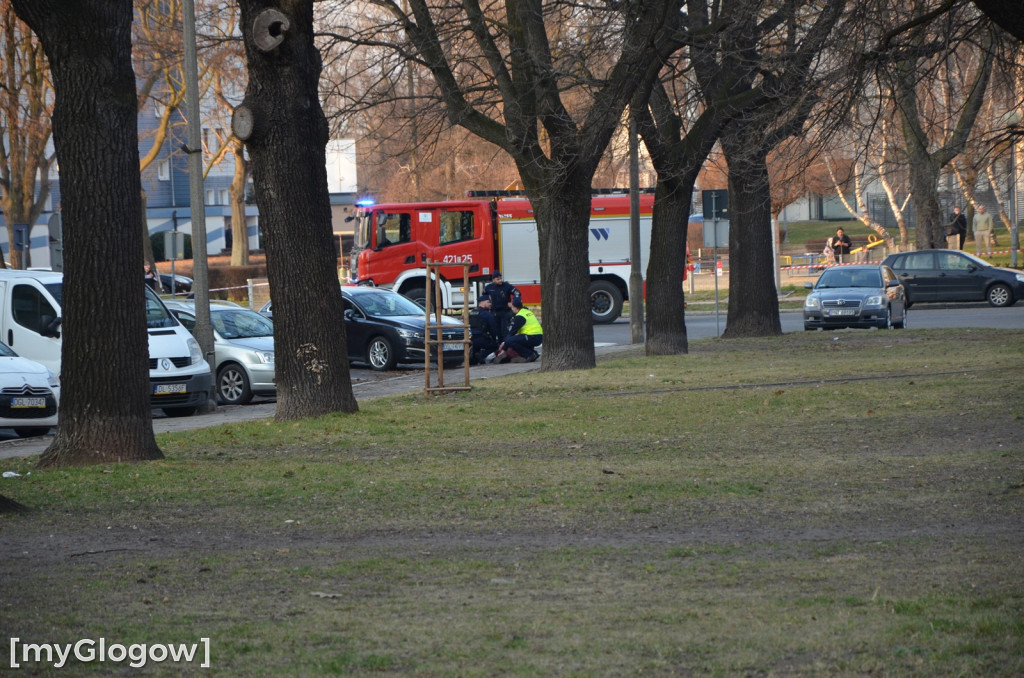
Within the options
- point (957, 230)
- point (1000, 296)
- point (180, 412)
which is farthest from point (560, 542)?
point (957, 230)

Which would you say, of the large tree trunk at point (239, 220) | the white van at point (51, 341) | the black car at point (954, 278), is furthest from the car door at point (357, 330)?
the large tree trunk at point (239, 220)

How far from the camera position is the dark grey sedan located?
2697 cm

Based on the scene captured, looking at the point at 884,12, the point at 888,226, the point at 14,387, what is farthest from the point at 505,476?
the point at 888,226

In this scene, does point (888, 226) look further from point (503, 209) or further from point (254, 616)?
point (254, 616)

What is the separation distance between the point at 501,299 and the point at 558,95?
6970mm

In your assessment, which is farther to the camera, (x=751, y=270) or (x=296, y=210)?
(x=751, y=270)

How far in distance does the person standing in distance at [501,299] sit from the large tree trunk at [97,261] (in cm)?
1396

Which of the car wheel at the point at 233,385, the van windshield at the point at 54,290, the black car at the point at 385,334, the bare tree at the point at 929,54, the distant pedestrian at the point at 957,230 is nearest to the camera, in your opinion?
the bare tree at the point at 929,54

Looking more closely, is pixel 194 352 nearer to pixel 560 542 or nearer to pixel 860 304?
pixel 560 542

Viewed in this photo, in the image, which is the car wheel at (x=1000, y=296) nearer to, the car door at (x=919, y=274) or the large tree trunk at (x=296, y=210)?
the car door at (x=919, y=274)

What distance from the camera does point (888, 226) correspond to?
8319 centimetres

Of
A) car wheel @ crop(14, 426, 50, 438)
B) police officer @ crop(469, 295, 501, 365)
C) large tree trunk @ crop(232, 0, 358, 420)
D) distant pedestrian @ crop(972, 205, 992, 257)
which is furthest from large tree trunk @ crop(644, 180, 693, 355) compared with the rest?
distant pedestrian @ crop(972, 205, 992, 257)

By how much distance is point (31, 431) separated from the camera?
52.7 feet

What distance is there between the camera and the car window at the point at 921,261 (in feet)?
116
